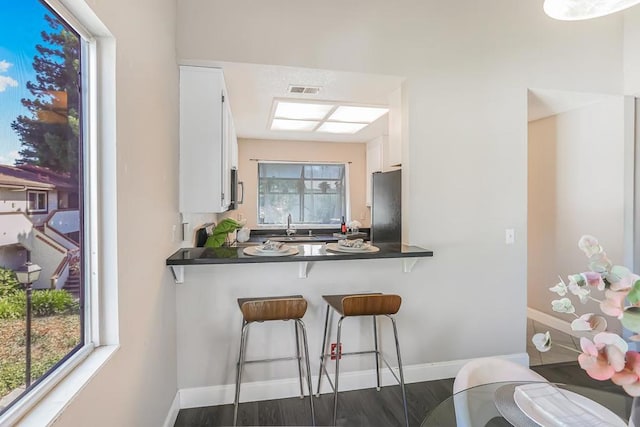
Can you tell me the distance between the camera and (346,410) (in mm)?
2256

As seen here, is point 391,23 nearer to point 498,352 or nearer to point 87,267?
point 87,267

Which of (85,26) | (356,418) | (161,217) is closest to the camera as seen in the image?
(85,26)

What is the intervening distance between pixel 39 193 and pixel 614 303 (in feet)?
4.96

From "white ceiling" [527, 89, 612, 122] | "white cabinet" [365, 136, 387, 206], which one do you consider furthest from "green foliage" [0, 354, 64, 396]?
"white cabinet" [365, 136, 387, 206]

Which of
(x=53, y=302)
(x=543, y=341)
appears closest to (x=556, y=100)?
(x=543, y=341)

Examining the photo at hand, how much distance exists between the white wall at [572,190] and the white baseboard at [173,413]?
366 cm

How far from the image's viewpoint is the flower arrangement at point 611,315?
2.52 feet

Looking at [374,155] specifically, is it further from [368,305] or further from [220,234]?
[368,305]

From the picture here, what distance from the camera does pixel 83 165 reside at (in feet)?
3.93

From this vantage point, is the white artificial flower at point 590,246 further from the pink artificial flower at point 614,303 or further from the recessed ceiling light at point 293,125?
the recessed ceiling light at point 293,125

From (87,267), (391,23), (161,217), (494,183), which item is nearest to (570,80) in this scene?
(494,183)

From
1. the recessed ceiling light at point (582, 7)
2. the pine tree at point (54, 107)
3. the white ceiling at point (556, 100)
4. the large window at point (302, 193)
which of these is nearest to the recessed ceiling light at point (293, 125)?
the large window at point (302, 193)

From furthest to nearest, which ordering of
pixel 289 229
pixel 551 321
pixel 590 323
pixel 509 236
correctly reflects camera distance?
pixel 289 229
pixel 551 321
pixel 509 236
pixel 590 323

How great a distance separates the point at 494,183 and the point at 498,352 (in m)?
1.39
